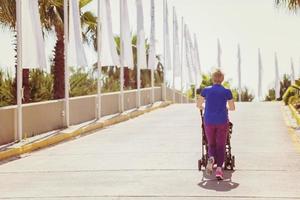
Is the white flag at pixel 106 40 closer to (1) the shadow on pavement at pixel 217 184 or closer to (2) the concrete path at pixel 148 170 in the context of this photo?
(2) the concrete path at pixel 148 170

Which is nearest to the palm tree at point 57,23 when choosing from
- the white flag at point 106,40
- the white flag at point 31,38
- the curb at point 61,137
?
the white flag at point 106,40

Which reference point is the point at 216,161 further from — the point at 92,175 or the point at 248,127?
the point at 248,127

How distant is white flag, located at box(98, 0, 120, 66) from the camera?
88.3 ft

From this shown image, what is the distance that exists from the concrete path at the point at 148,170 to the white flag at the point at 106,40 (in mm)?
7788

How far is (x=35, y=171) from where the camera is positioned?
12117mm

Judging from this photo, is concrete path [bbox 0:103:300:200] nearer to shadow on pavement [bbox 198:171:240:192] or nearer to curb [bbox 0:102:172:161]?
shadow on pavement [bbox 198:171:240:192]

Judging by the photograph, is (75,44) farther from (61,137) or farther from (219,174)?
(219,174)

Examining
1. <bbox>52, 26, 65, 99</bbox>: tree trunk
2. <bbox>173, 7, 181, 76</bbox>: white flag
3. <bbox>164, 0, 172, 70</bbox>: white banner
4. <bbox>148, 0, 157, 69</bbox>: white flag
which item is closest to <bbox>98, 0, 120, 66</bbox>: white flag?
<bbox>52, 26, 65, 99</bbox>: tree trunk

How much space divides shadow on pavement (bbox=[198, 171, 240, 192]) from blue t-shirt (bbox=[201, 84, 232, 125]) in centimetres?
84

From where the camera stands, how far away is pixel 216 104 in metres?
10.7

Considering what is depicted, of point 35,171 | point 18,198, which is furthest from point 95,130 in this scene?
point 18,198

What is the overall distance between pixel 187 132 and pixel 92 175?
370 inches

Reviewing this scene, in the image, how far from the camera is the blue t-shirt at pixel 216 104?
10.7 meters

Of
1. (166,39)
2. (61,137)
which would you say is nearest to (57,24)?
(61,137)
